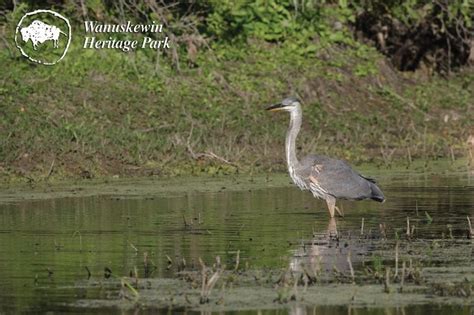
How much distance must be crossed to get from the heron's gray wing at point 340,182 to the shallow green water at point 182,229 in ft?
0.88

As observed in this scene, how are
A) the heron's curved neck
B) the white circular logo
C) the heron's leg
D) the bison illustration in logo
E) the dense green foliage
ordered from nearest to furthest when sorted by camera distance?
the heron's leg
the heron's curved neck
the dense green foliage
the white circular logo
the bison illustration in logo

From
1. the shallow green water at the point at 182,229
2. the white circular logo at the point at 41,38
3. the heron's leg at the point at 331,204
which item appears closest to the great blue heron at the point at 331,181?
the heron's leg at the point at 331,204

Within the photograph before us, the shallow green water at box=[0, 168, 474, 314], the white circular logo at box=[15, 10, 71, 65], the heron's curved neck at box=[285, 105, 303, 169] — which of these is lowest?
the shallow green water at box=[0, 168, 474, 314]

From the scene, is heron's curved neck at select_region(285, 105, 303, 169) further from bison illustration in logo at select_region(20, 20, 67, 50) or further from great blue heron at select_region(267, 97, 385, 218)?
bison illustration in logo at select_region(20, 20, 67, 50)

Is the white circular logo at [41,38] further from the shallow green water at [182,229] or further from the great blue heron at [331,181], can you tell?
the great blue heron at [331,181]

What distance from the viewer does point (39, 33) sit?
20.7 metres

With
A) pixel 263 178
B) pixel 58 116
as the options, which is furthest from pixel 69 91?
pixel 263 178

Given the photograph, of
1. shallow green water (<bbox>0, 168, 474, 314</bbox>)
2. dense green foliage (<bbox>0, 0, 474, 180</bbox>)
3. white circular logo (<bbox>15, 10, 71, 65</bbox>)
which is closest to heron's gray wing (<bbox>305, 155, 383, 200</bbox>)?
shallow green water (<bbox>0, 168, 474, 314</bbox>)

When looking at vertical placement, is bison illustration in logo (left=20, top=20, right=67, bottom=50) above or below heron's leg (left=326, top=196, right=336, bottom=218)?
above

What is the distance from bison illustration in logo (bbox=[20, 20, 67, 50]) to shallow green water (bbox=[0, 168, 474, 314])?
481cm

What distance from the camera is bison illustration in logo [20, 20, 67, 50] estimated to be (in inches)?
810

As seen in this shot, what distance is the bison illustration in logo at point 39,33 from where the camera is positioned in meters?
20.6

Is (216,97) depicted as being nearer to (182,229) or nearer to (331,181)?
(331,181)

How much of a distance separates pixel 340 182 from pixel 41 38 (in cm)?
755
